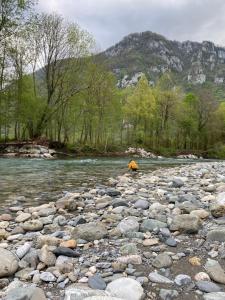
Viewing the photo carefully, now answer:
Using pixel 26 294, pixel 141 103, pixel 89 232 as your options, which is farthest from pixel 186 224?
pixel 141 103

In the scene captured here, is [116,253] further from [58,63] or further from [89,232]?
[58,63]

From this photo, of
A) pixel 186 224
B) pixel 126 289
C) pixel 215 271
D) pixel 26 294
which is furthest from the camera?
pixel 186 224

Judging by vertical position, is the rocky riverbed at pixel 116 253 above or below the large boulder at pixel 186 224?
below

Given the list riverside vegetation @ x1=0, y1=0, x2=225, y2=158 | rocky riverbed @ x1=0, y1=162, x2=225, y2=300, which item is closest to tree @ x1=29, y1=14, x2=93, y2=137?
riverside vegetation @ x1=0, y1=0, x2=225, y2=158

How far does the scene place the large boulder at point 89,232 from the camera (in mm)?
5520

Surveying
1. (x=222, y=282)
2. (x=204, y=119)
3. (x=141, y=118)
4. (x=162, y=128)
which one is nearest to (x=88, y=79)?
(x=141, y=118)

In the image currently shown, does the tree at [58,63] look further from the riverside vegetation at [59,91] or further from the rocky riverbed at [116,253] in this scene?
the rocky riverbed at [116,253]

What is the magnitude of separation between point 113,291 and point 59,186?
8.53m

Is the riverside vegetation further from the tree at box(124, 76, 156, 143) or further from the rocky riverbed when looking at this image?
the rocky riverbed

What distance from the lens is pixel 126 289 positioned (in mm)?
3801

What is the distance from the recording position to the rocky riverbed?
12.8 ft

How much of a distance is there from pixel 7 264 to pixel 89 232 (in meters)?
1.57

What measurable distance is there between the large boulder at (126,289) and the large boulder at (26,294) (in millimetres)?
763

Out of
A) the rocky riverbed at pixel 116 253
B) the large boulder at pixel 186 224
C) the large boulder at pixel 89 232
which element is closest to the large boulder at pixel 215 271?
the rocky riverbed at pixel 116 253
